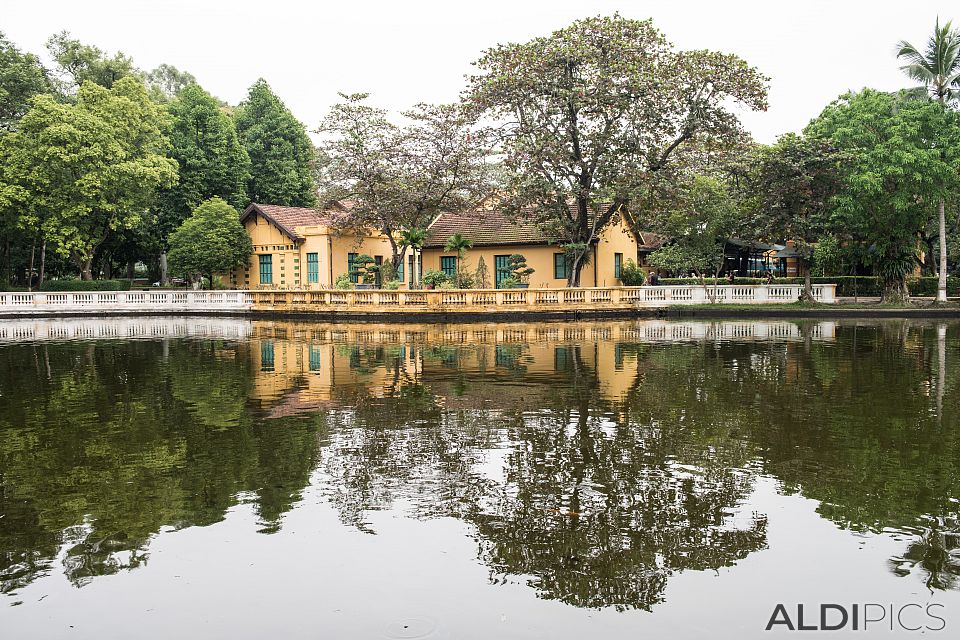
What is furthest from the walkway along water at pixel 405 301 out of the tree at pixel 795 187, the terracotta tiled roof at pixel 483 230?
the terracotta tiled roof at pixel 483 230

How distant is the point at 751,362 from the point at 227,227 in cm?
3669

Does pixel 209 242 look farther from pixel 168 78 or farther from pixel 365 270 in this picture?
pixel 168 78

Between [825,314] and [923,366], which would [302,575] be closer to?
[923,366]

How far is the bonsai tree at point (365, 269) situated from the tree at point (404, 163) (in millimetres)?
1775

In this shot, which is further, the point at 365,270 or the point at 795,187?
the point at 365,270

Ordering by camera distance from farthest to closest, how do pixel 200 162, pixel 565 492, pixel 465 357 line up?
pixel 200 162, pixel 465 357, pixel 565 492

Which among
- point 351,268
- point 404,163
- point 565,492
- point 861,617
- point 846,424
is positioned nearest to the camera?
point 861,617

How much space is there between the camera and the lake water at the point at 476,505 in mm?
4426

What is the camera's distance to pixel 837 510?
596cm

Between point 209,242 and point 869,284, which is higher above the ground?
point 209,242

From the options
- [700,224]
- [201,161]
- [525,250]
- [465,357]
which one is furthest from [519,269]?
[465,357]

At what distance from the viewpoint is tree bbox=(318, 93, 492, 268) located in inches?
1495

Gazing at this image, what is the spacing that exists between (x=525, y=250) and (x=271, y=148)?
24.9 m

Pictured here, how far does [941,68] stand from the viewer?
1428 inches
